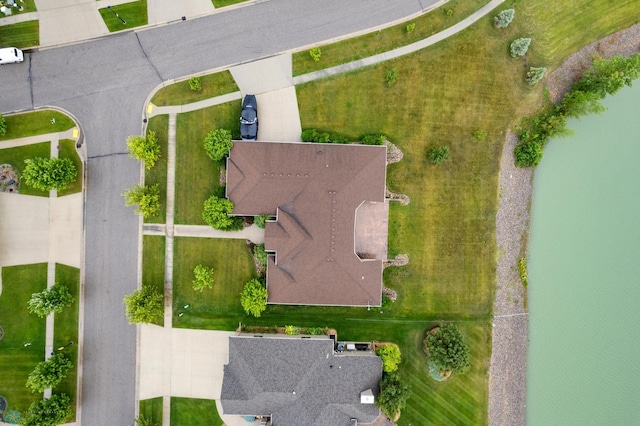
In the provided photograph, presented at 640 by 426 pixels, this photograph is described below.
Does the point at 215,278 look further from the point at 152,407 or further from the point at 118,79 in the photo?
the point at 118,79

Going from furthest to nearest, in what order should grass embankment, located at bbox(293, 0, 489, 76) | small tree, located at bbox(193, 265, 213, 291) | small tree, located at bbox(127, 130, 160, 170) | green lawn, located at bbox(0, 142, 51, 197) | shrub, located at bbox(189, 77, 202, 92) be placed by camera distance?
grass embankment, located at bbox(293, 0, 489, 76)
green lawn, located at bbox(0, 142, 51, 197)
shrub, located at bbox(189, 77, 202, 92)
small tree, located at bbox(193, 265, 213, 291)
small tree, located at bbox(127, 130, 160, 170)

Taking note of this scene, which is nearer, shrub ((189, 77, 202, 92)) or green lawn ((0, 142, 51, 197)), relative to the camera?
shrub ((189, 77, 202, 92))

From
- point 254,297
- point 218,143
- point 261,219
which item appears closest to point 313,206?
point 261,219

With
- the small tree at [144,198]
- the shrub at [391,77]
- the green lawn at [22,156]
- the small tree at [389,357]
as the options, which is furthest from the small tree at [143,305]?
the shrub at [391,77]

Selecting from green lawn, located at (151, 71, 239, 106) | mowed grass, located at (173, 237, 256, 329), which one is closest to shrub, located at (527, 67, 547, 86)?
green lawn, located at (151, 71, 239, 106)

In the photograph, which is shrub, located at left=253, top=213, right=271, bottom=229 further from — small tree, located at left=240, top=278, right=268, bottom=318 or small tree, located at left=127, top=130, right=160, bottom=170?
small tree, located at left=127, top=130, right=160, bottom=170

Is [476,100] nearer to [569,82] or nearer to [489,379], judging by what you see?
[569,82]

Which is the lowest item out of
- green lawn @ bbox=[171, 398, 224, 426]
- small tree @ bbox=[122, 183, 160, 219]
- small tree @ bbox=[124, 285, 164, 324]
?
green lawn @ bbox=[171, 398, 224, 426]
